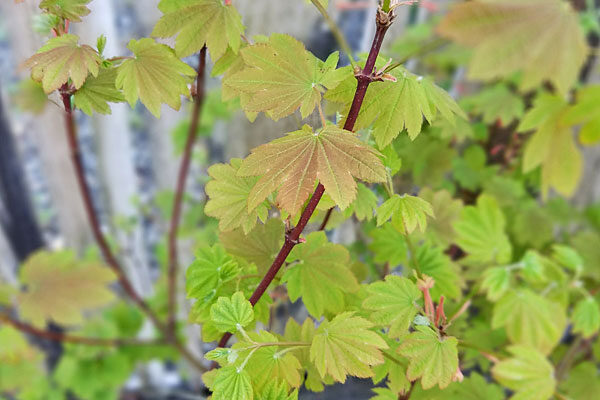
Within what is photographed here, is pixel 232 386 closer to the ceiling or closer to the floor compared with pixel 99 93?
closer to the floor

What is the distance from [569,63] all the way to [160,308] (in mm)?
1659

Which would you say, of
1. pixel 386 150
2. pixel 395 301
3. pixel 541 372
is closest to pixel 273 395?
pixel 395 301

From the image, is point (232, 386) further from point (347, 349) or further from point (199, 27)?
point (199, 27)

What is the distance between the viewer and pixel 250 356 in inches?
19.5

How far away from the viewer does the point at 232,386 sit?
0.45 meters

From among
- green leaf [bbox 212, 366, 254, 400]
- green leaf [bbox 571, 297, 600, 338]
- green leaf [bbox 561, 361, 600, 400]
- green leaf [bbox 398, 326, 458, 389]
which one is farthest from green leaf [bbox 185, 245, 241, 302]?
green leaf [bbox 561, 361, 600, 400]

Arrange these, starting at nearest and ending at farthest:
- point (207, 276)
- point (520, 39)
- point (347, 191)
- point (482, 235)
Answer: point (520, 39) → point (347, 191) → point (207, 276) → point (482, 235)

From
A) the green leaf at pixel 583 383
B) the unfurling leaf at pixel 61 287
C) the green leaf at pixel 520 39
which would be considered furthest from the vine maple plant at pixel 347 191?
the unfurling leaf at pixel 61 287

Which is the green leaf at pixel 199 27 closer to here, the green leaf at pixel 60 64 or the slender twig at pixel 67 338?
the green leaf at pixel 60 64

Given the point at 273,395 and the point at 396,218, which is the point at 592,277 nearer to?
the point at 396,218

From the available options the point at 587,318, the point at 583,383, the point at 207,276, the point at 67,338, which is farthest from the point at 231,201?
the point at 67,338

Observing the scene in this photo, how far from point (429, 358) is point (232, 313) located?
0.22 m

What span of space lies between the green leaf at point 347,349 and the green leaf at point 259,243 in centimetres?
15

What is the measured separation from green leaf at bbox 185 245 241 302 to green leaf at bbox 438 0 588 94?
1.13 feet
